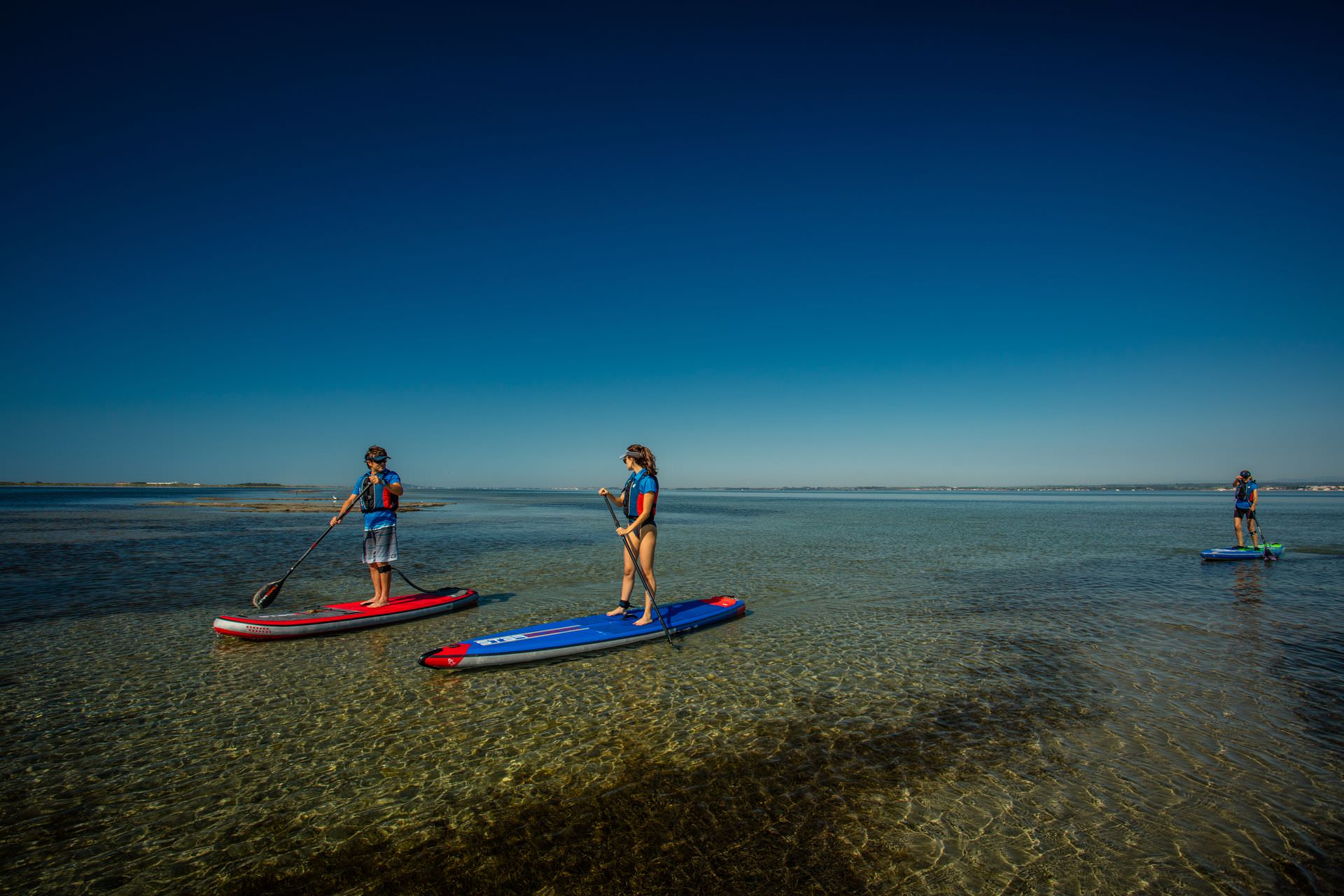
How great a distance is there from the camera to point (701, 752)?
6.38 meters

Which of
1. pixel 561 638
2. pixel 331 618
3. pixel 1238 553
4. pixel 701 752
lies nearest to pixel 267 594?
pixel 331 618

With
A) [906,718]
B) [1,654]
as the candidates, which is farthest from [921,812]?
[1,654]

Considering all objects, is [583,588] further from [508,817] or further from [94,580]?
[94,580]

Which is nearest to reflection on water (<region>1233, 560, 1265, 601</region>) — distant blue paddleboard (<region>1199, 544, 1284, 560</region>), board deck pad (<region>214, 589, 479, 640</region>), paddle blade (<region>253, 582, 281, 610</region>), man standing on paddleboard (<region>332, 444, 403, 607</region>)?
Result: distant blue paddleboard (<region>1199, 544, 1284, 560</region>)

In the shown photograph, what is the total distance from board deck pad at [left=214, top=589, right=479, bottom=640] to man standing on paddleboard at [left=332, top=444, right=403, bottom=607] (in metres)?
0.72

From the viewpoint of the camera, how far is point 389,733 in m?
6.79

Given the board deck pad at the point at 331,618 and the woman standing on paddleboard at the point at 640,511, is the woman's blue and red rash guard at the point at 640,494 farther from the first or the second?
the board deck pad at the point at 331,618

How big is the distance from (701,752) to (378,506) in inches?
317

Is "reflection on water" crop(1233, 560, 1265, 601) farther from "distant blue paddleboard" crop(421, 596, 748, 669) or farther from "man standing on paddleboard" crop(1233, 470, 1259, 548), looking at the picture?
"distant blue paddleboard" crop(421, 596, 748, 669)

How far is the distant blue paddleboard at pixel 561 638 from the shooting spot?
885cm

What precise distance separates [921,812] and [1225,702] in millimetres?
5656

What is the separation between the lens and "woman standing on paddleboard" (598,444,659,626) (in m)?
10.6

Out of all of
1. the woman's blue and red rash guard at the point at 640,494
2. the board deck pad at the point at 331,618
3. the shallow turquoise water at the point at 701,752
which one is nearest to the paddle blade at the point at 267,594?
the board deck pad at the point at 331,618

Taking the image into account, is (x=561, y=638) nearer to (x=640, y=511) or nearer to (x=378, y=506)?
(x=640, y=511)
